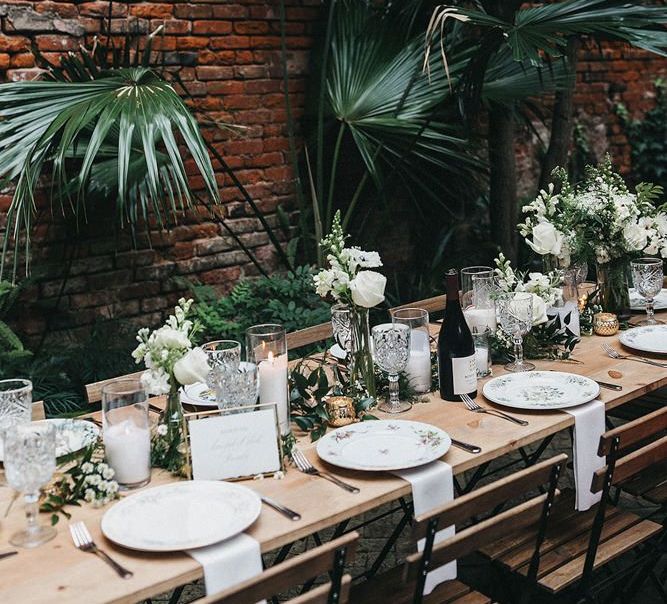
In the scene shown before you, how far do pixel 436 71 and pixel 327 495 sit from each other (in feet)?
10.4

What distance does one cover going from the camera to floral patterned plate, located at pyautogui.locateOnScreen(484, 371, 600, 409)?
2330mm

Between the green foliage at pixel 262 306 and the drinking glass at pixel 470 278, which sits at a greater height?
the drinking glass at pixel 470 278

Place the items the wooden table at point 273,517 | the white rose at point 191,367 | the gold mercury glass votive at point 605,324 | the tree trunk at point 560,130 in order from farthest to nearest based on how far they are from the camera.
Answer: the tree trunk at point 560,130 < the gold mercury glass votive at point 605,324 < the white rose at point 191,367 < the wooden table at point 273,517

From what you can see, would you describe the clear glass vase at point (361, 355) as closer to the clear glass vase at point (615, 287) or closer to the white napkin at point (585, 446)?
the white napkin at point (585, 446)

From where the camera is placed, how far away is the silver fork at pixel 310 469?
1.91 m

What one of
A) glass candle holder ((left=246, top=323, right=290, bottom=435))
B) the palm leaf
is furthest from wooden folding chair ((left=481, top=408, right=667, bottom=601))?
the palm leaf

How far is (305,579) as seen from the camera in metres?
1.54

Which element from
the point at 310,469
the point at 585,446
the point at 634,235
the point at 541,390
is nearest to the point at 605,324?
the point at 634,235

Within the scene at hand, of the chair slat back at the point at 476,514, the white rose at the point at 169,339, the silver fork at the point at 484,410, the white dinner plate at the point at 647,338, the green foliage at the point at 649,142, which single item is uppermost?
the green foliage at the point at 649,142

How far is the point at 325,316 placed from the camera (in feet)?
14.2

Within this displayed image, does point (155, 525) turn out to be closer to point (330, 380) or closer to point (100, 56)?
point (330, 380)

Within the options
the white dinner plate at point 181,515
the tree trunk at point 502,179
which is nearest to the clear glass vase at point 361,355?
the white dinner plate at point 181,515

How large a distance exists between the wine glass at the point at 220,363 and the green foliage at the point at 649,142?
18.2 feet

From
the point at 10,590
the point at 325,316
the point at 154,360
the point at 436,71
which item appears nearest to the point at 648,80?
the point at 436,71
